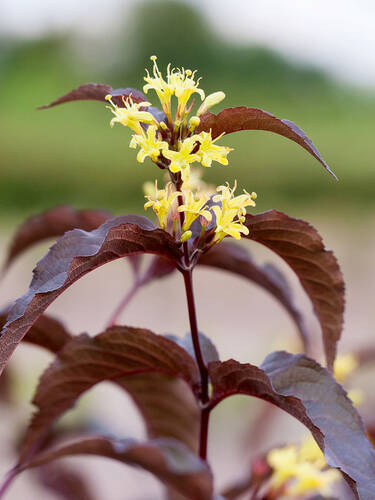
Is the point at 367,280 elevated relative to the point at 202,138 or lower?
elevated

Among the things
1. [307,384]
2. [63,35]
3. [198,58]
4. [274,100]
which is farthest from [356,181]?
[307,384]

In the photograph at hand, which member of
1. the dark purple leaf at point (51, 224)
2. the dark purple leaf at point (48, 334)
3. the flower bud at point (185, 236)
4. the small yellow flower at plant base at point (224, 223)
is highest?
the dark purple leaf at point (51, 224)

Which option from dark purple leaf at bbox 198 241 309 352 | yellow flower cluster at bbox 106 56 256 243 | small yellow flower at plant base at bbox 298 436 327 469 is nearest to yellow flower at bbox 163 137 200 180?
yellow flower cluster at bbox 106 56 256 243

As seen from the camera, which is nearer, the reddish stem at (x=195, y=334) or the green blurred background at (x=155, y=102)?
the reddish stem at (x=195, y=334)

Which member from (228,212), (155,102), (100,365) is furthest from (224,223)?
(155,102)

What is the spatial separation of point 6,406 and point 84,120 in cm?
452

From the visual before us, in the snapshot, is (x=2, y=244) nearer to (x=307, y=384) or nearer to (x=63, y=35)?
(x=63, y=35)

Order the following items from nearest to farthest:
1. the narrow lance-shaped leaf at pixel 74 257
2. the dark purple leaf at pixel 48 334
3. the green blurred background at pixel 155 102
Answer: the narrow lance-shaped leaf at pixel 74 257
the dark purple leaf at pixel 48 334
the green blurred background at pixel 155 102

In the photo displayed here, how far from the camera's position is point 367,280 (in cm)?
334

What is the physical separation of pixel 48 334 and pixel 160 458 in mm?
105

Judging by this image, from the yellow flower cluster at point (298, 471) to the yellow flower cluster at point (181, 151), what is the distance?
0.57ft

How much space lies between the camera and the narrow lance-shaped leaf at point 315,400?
28 centimetres

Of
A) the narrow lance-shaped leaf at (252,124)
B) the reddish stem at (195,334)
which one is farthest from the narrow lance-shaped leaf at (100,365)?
the narrow lance-shaped leaf at (252,124)

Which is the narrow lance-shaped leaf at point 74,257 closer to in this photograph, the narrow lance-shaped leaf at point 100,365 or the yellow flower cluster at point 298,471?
the narrow lance-shaped leaf at point 100,365
